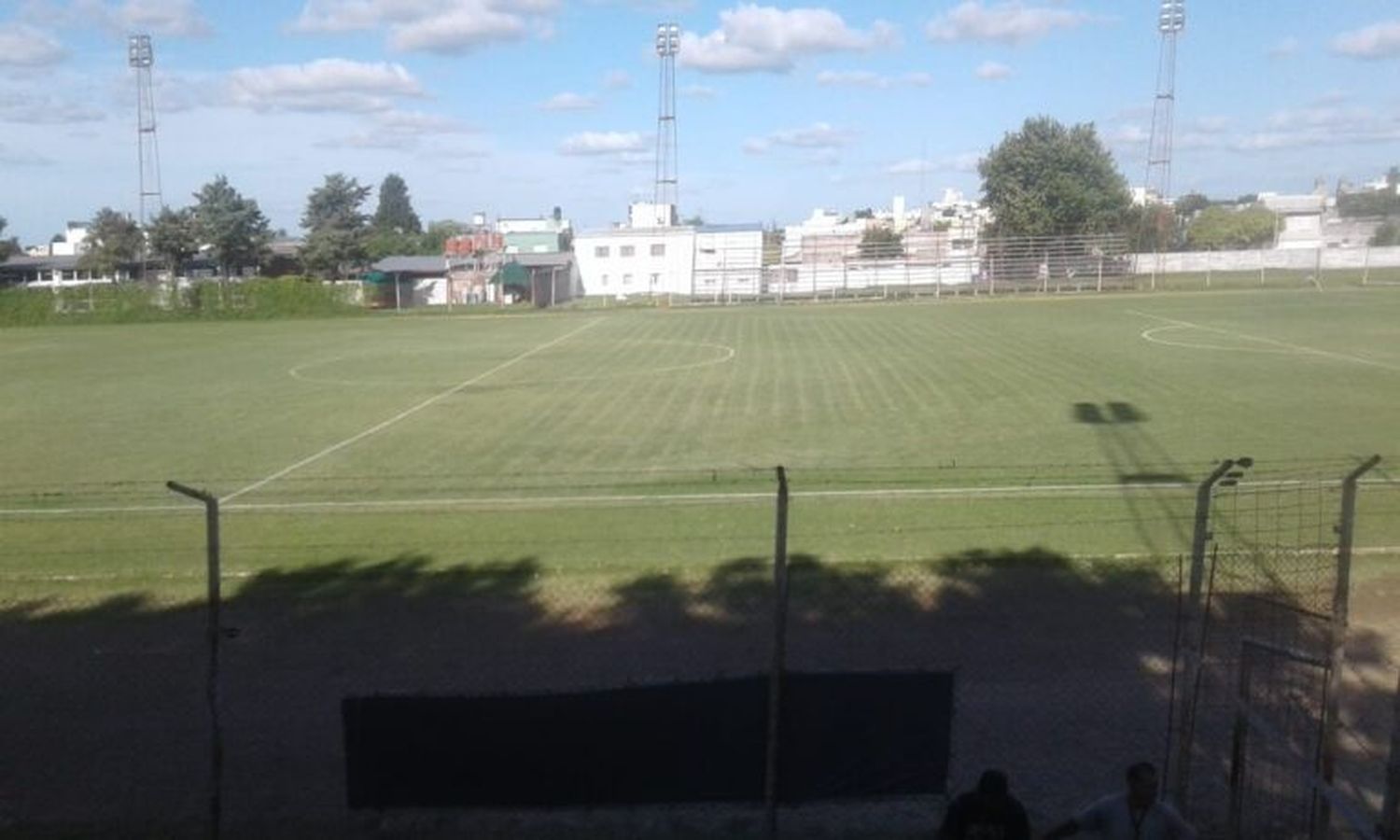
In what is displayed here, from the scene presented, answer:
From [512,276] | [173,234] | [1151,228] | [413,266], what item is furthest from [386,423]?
[1151,228]

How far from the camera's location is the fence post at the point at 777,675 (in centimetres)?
709

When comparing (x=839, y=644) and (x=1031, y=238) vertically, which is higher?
(x=1031, y=238)

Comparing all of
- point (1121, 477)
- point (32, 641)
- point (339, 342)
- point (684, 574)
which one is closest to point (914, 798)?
point (684, 574)

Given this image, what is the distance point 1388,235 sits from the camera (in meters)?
110

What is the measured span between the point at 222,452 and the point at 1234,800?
19.8 meters

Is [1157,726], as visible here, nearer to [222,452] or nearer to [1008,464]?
[1008,464]

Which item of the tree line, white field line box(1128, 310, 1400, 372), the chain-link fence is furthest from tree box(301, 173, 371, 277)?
the chain-link fence

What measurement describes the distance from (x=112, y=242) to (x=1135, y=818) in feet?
349

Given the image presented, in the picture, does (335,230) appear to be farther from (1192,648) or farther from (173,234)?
(1192,648)

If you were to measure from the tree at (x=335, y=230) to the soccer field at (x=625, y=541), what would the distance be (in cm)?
6159

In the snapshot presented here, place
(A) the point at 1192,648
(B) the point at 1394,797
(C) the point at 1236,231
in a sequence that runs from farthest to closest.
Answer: (C) the point at 1236,231 → (A) the point at 1192,648 → (B) the point at 1394,797

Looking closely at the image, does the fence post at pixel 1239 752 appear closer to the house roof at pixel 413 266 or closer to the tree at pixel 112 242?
the house roof at pixel 413 266

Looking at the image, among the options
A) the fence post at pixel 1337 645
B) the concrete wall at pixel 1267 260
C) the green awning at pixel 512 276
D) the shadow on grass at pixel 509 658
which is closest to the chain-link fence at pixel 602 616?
the shadow on grass at pixel 509 658

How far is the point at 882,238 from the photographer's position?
4392 inches
